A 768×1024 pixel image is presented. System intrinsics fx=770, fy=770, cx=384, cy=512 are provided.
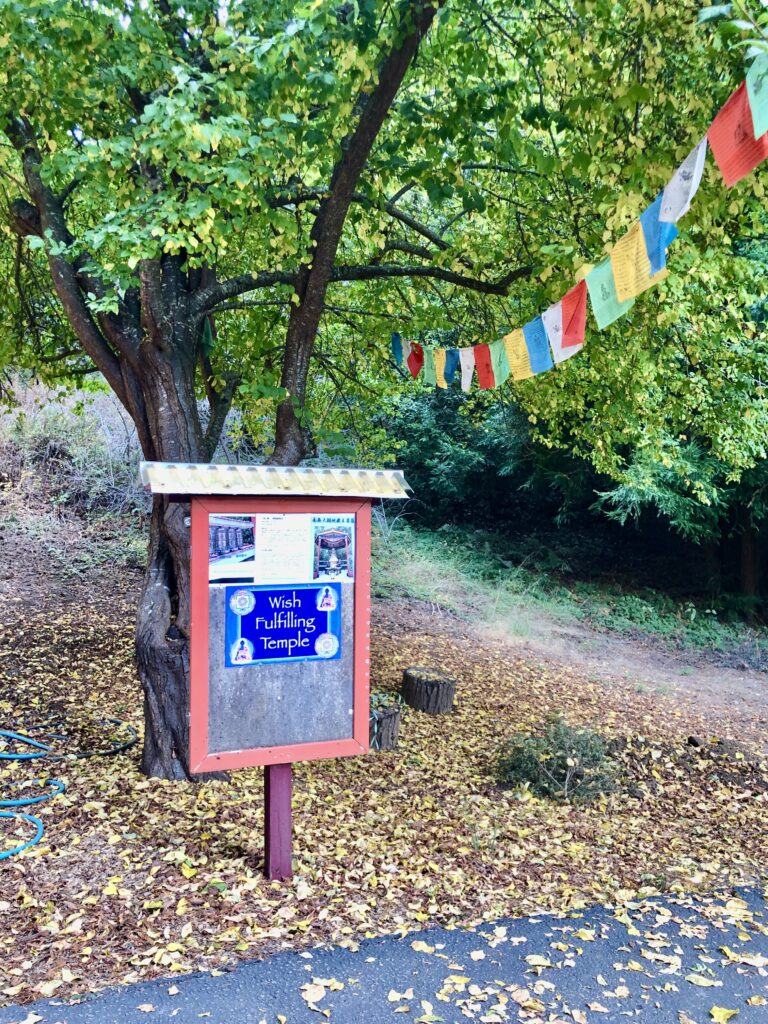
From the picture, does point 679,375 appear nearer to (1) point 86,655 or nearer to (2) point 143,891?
(2) point 143,891

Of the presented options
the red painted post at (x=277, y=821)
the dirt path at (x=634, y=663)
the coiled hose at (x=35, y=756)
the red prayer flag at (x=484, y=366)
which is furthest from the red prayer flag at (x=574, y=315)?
the dirt path at (x=634, y=663)

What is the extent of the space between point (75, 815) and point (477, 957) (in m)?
2.49

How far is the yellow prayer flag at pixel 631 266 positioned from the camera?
372 centimetres

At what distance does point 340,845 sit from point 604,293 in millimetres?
3388

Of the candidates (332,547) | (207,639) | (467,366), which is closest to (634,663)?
(467,366)

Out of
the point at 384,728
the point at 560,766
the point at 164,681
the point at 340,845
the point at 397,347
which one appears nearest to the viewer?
the point at 340,845

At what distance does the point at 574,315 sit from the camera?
14.9ft

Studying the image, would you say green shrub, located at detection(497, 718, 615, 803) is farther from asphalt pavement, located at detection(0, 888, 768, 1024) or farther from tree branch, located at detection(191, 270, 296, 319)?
tree branch, located at detection(191, 270, 296, 319)

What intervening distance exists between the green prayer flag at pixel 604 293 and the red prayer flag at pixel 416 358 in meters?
3.33

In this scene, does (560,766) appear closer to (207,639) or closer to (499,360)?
(499,360)

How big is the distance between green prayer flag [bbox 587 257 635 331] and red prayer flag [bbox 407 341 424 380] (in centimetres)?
333

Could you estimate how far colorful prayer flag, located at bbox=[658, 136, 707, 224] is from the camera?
314 cm

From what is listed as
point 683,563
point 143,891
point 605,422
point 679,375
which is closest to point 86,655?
point 143,891

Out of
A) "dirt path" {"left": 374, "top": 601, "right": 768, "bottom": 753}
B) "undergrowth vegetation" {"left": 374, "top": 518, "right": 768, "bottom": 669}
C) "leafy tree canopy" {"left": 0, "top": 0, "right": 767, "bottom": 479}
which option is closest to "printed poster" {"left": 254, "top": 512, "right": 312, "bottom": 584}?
"leafy tree canopy" {"left": 0, "top": 0, "right": 767, "bottom": 479}
